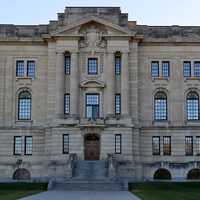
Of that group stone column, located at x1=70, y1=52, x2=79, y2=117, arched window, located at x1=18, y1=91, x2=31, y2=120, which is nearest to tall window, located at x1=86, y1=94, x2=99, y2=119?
stone column, located at x1=70, y1=52, x2=79, y2=117

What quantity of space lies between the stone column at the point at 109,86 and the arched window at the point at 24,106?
917 cm

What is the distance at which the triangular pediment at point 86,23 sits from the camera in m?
59.7

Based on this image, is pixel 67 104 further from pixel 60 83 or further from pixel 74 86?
pixel 60 83

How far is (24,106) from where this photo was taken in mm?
61312

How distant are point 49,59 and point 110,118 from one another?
33.0 ft

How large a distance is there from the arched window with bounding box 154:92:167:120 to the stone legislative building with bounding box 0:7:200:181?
0.39 ft

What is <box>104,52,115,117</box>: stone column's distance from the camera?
2331 inches

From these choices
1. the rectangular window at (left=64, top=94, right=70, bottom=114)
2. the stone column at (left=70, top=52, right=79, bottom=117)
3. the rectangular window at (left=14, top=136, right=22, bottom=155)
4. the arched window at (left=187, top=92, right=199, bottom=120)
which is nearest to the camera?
the stone column at (left=70, top=52, right=79, bottom=117)

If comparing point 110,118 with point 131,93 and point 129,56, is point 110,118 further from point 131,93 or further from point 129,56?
point 129,56

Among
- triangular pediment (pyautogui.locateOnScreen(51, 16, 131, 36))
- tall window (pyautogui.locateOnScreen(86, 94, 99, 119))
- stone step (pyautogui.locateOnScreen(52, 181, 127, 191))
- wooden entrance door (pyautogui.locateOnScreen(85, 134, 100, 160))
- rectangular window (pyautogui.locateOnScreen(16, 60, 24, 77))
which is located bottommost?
stone step (pyautogui.locateOnScreen(52, 181, 127, 191))

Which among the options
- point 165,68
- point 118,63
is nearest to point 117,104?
point 118,63

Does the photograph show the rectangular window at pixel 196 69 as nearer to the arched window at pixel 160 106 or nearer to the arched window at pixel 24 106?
the arched window at pixel 160 106

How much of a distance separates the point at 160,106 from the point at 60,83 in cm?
1214

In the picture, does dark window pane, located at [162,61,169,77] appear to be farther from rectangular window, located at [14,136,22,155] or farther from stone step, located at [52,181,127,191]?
rectangular window, located at [14,136,22,155]
